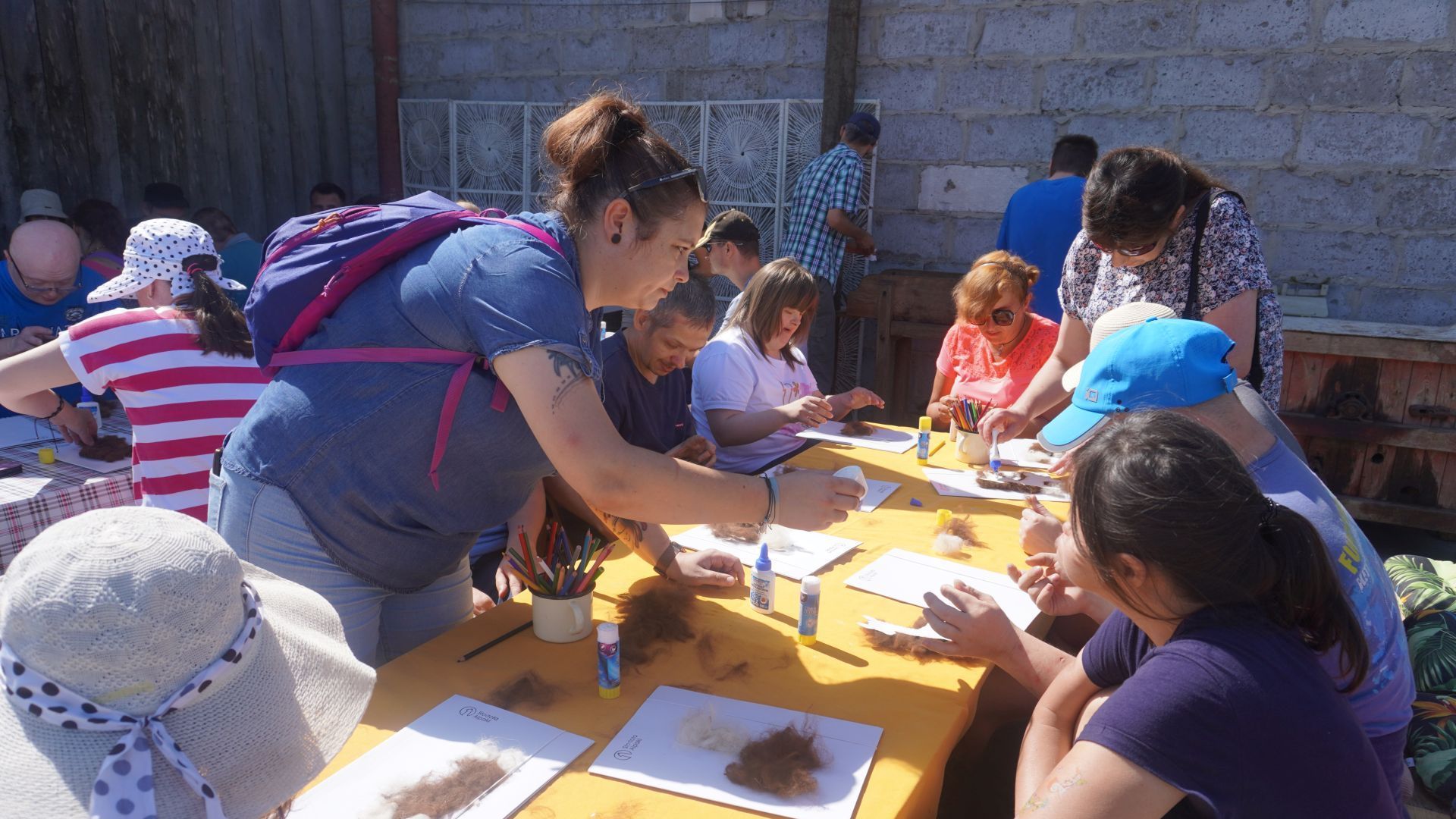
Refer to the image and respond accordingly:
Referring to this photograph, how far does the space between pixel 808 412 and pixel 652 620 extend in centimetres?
170

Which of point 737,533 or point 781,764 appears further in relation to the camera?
point 737,533

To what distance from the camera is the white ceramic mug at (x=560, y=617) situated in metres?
1.73

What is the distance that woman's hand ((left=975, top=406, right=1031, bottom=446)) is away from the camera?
3.30 meters

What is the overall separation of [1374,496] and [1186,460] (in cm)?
393

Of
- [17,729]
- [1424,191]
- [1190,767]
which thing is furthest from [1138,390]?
[1424,191]

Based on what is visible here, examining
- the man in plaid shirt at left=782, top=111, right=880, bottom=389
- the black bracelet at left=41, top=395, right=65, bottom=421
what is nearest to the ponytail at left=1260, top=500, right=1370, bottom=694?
the black bracelet at left=41, top=395, right=65, bottom=421

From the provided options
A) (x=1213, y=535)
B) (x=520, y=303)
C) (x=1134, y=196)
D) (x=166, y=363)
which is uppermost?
(x=1134, y=196)

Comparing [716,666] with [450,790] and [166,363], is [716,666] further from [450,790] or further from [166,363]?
[166,363]

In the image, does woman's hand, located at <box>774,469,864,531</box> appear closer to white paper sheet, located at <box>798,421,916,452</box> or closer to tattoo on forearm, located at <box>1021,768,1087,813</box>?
tattoo on forearm, located at <box>1021,768,1087,813</box>

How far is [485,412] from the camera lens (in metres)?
1.48

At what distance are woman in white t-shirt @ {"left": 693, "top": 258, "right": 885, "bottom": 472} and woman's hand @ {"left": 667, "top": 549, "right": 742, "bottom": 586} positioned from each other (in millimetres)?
1332

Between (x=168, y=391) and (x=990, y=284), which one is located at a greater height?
(x=990, y=284)

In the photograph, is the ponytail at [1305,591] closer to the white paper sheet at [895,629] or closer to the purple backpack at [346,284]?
the white paper sheet at [895,629]

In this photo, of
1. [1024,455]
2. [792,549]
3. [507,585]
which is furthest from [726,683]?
[1024,455]
